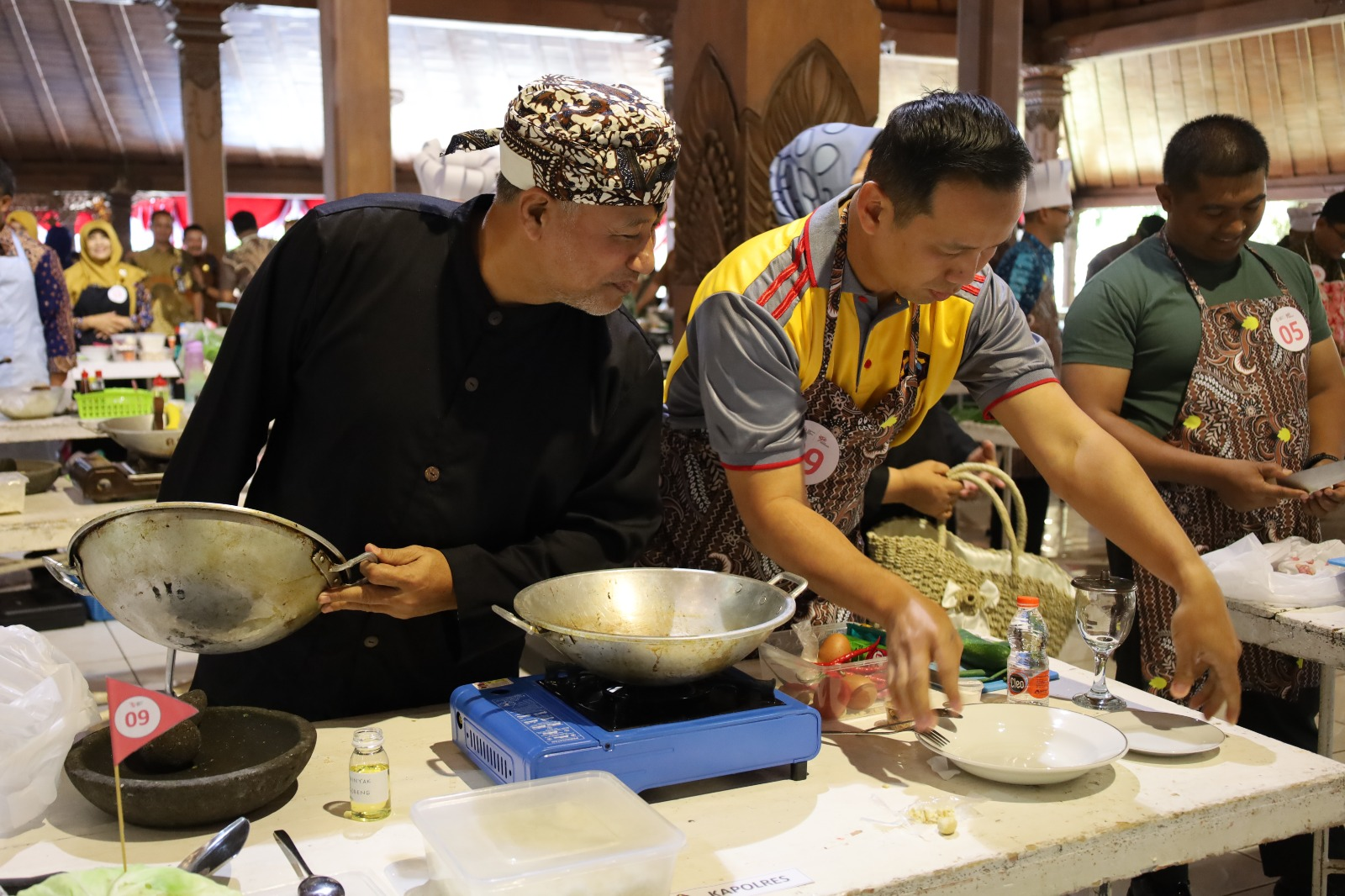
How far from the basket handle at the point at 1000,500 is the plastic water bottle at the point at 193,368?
9.67ft

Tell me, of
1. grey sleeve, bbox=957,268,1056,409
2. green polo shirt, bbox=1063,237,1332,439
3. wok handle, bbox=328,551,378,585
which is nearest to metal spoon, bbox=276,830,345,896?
wok handle, bbox=328,551,378,585

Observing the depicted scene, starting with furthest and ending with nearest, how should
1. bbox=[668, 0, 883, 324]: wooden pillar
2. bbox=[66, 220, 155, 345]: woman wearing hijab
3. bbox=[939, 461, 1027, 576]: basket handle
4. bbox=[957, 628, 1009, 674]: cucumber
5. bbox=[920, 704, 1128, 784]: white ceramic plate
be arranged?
bbox=[66, 220, 155, 345]: woman wearing hijab
bbox=[668, 0, 883, 324]: wooden pillar
bbox=[939, 461, 1027, 576]: basket handle
bbox=[957, 628, 1009, 674]: cucumber
bbox=[920, 704, 1128, 784]: white ceramic plate

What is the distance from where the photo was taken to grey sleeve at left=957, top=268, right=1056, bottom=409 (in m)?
2.00

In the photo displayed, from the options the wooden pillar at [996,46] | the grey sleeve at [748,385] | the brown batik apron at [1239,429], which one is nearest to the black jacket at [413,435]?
the grey sleeve at [748,385]

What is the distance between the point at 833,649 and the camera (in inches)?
69.4

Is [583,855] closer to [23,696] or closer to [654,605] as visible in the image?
[654,605]

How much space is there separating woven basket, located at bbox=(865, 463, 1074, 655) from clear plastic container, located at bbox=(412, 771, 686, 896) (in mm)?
1461

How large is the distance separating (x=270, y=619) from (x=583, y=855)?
0.51 meters

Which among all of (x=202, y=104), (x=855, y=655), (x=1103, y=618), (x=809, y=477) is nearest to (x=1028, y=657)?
(x=1103, y=618)

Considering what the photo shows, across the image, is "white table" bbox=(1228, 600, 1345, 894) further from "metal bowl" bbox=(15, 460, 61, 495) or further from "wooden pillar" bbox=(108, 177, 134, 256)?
"wooden pillar" bbox=(108, 177, 134, 256)

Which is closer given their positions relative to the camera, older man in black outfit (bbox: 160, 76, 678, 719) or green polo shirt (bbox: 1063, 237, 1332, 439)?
older man in black outfit (bbox: 160, 76, 678, 719)

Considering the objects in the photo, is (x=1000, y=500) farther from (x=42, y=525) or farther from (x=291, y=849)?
(x=42, y=525)

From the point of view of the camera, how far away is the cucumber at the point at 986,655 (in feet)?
6.15

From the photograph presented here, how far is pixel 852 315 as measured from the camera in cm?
192
